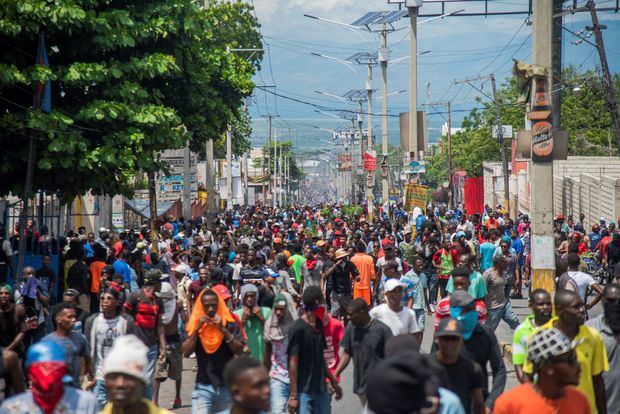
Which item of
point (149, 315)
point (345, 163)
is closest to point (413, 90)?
point (149, 315)

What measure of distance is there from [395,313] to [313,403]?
5.34 ft

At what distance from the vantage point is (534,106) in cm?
1534

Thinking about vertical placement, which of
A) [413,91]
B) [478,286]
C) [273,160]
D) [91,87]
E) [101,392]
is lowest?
[101,392]

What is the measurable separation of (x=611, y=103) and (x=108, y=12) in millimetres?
18554

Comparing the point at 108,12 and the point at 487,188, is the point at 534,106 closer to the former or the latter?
the point at 108,12

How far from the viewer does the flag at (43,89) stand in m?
19.9

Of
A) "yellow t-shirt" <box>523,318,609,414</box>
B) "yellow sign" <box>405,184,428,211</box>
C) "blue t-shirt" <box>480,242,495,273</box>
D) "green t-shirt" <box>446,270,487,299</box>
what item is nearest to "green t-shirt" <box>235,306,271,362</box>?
"green t-shirt" <box>446,270,487,299</box>

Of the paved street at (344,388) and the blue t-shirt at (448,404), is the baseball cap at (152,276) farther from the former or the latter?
the blue t-shirt at (448,404)

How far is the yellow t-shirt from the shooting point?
7715 millimetres

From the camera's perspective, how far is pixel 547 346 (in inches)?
258

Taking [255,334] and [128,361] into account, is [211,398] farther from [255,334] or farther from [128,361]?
[128,361]

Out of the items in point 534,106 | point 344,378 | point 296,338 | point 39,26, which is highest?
point 39,26

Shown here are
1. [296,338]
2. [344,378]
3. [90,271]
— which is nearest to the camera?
[296,338]

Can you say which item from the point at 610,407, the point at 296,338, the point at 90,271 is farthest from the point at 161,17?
the point at 610,407
